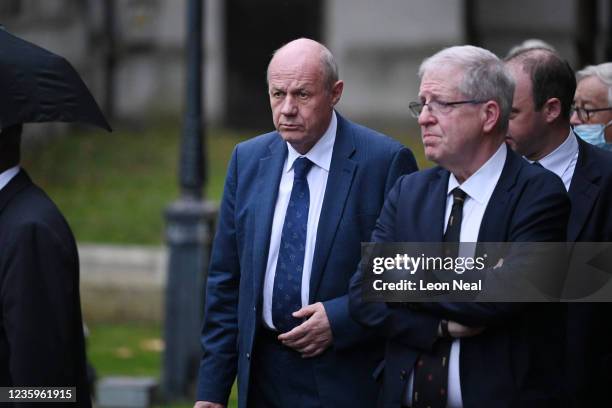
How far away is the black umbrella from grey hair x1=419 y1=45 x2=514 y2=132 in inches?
45.6

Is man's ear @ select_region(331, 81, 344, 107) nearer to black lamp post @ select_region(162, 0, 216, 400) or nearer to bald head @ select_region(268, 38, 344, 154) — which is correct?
bald head @ select_region(268, 38, 344, 154)

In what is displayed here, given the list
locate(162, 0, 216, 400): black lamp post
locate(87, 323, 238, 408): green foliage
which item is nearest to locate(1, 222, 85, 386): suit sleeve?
locate(162, 0, 216, 400): black lamp post

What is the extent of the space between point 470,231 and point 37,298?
134 centimetres

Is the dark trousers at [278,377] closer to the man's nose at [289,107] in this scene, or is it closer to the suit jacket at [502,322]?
the suit jacket at [502,322]

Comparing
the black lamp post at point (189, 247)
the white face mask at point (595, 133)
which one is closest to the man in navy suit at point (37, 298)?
the white face mask at point (595, 133)

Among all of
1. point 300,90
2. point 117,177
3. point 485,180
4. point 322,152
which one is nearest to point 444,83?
point 485,180

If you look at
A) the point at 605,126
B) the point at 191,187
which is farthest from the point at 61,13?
the point at 605,126

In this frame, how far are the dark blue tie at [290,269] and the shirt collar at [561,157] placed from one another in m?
0.91

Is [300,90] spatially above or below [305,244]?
above

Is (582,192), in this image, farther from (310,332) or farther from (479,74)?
(310,332)

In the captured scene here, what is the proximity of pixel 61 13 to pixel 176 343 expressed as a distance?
9.52m

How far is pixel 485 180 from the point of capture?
437 centimetres

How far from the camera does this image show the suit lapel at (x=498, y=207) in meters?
4.27

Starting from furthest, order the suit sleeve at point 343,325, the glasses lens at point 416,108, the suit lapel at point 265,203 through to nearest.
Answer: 1. the suit lapel at point 265,203
2. the suit sleeve at point 343,325
3. the glasses lens at point 416,108
